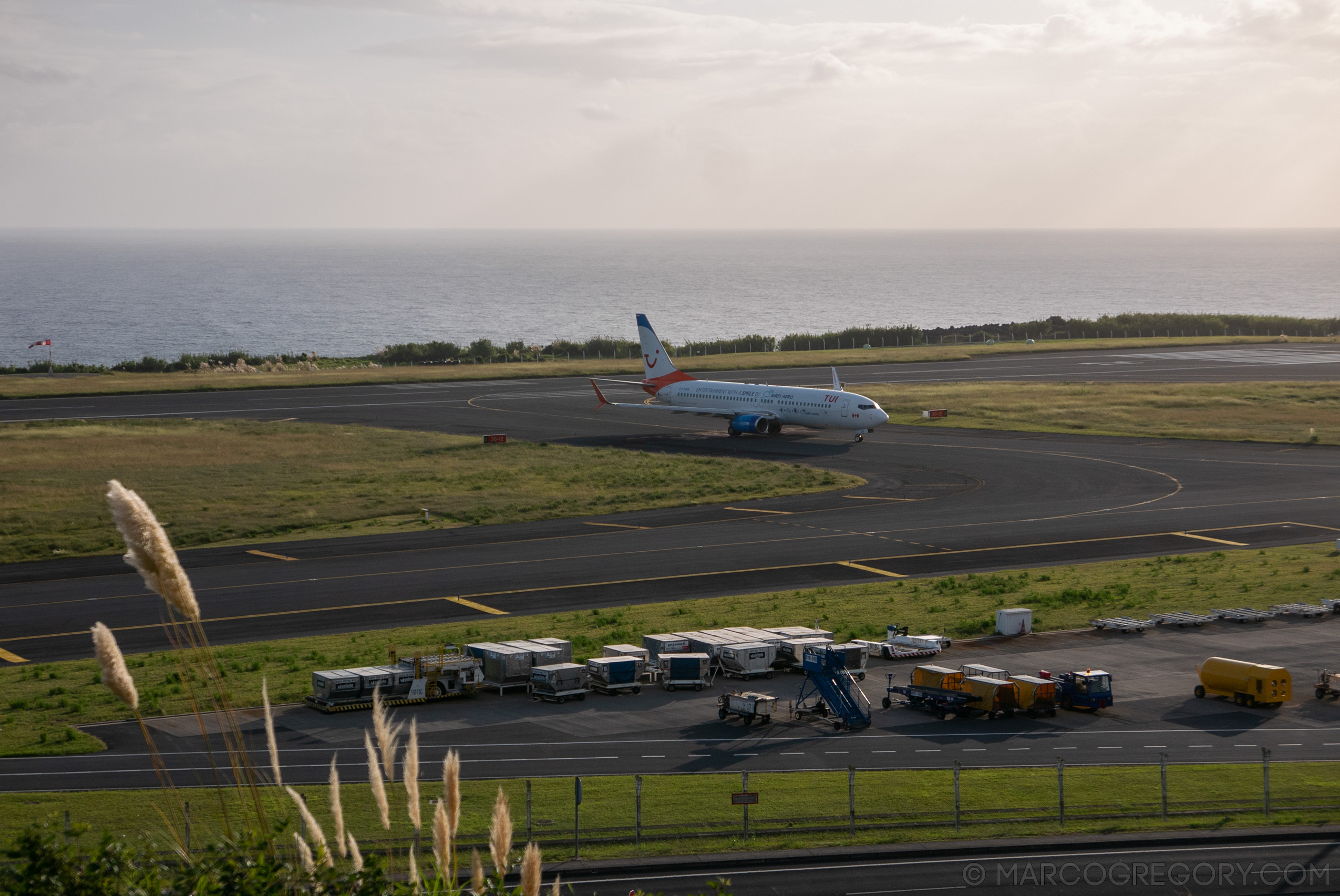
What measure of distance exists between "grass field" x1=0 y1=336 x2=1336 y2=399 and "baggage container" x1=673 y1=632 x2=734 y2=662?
365ft

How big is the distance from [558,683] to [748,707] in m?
7.62

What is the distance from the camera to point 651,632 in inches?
2122

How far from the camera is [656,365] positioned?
121 m

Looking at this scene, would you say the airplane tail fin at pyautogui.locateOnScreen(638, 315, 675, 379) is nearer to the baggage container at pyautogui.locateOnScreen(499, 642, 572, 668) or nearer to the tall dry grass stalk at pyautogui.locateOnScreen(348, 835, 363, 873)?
the baggage container at pyautogui.locateOnScreen(499, 642, 572, 668)

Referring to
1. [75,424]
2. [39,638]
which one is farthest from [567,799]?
[75,424]

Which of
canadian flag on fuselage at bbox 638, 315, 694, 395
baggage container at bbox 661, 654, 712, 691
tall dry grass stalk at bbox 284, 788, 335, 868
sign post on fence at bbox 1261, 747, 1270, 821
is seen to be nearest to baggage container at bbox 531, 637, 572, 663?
baggage container at bbox 661, 654, 712, 691

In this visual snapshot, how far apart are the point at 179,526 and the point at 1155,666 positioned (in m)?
57.9

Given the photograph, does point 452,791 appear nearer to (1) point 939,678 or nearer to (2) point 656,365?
(1) point 939,678

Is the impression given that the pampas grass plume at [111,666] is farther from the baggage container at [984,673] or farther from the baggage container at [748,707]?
the baggage container at [984,673]

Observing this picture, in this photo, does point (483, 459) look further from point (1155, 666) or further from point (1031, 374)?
point (1031, 374)

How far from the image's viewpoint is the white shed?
54.1 metres

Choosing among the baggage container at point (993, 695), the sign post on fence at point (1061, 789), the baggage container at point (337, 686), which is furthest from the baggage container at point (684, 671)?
the sign post on fence at point (1061, 789)

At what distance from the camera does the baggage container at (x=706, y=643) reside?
161 feet

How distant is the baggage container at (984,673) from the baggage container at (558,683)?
1421cm
